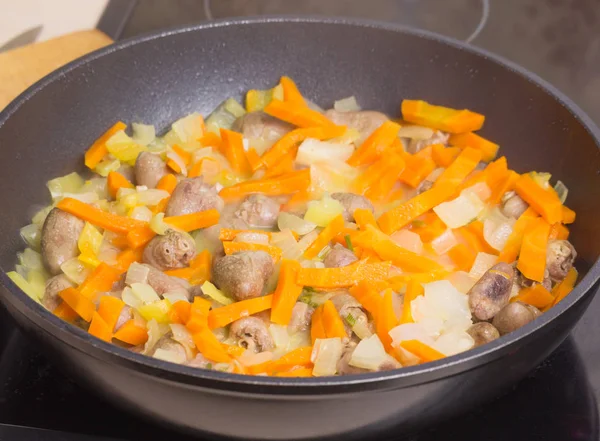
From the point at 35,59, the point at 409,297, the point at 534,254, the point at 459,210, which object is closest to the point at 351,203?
the point at 459,210

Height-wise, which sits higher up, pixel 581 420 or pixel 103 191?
pixel 103 191

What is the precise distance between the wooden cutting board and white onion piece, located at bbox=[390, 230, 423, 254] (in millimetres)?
1495

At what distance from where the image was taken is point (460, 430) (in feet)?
5.57

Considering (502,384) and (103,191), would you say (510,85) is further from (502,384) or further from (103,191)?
(103,191)

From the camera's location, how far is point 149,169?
7.16 ft

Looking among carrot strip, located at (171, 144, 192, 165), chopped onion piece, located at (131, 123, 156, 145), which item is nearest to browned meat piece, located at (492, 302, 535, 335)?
carrot strip, located at (171, 144, 192, 165)

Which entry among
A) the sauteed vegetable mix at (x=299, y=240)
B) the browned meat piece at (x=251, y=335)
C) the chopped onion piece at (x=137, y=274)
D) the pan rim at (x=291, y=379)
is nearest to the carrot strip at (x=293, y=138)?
the sauteed vegetable mix at (x=299, y=240)

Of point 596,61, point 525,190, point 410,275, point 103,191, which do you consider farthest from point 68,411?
point 596,61

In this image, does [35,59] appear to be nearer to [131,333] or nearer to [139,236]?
[139,236]

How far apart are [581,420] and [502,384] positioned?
0.33 metres

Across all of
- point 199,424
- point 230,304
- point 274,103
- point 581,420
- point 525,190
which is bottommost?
point 581,420

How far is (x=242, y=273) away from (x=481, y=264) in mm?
663

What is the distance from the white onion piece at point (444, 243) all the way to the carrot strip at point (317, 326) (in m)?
0.44

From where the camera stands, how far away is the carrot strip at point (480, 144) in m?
2.30
